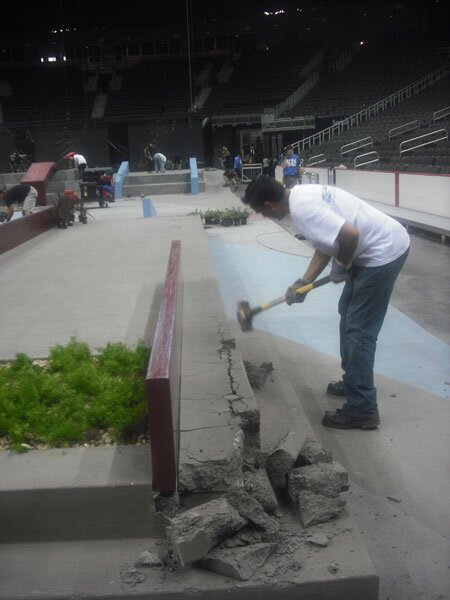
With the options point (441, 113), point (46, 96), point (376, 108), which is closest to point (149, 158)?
point (441, 113)

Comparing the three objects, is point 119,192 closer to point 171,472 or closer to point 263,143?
point 263,143

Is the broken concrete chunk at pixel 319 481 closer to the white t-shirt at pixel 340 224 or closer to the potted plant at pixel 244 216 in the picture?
the white t-shirt at pixel 340 224

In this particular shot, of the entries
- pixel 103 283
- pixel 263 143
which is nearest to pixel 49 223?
pixel 103 283

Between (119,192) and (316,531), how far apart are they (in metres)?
22.8

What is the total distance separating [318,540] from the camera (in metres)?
2.52

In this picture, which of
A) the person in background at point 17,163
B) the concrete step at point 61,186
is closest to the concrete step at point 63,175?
the concrete step at point 61,186

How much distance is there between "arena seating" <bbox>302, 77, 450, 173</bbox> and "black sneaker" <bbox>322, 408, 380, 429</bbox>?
1382cm

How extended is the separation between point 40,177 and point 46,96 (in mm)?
27230

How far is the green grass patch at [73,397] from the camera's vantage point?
327 centimetres

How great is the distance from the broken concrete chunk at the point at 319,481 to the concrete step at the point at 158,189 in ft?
73.0

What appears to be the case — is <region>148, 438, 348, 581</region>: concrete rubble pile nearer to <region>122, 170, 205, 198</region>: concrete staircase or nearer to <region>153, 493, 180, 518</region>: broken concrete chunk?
<region>153, 493, 180, 518</region>: broken concrete chunk

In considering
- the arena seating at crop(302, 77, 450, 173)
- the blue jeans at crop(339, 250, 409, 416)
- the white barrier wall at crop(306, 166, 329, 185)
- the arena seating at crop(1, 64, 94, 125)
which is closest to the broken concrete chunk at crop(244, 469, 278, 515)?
the blue jeans at crop(339, 250, 409, 416)

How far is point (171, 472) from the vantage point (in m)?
2.66

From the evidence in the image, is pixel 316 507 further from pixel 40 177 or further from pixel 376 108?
pixel 376 108
